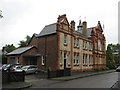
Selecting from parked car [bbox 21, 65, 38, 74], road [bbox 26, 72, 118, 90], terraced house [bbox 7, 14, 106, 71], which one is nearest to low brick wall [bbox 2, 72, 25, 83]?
road [bbox 26, 72, 118, 90]

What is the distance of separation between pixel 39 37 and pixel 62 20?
6.32m

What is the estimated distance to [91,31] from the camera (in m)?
41.8

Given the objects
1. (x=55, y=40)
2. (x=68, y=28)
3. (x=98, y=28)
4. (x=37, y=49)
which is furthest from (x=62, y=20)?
(x=98, y=28)

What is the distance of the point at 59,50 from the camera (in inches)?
1168

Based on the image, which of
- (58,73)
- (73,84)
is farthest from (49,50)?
(73,84)

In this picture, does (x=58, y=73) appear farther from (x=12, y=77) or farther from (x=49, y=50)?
(x=12, y=77)

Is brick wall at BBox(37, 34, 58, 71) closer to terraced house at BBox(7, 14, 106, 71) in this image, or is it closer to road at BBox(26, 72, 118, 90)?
terraced house at BBox(7, 14, 106, 71)

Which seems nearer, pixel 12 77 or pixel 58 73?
pixel 12 77

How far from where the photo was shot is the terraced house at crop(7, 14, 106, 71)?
30044 mm

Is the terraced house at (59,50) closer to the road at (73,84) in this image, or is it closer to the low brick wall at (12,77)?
the road at (73,84)

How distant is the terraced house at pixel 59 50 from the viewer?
30.0 metres

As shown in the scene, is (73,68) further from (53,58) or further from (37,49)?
(37,49)

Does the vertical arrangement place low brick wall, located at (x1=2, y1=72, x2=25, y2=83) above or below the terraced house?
below

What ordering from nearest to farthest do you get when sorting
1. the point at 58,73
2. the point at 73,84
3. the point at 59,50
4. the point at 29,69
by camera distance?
the point at 73,84
the point at 58,73
the point at 29,69
the point at 59,50
